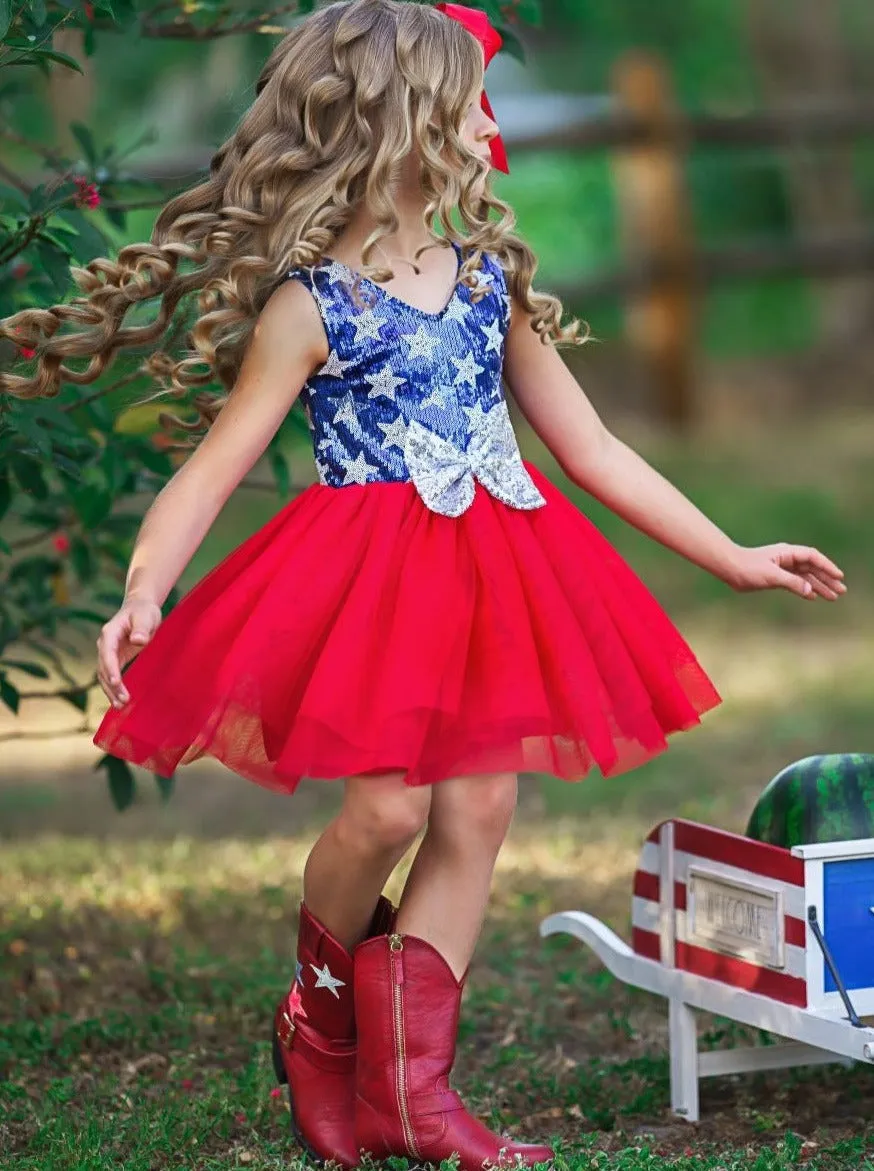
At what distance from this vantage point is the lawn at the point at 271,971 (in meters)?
2.72

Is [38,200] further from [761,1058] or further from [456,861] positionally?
[761,1058]

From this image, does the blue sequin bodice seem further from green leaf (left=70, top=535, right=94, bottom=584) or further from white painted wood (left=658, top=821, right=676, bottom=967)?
green leaf (left=70, top=535, right=94, bottom=584)

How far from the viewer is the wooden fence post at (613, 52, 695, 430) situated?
9.73 metres

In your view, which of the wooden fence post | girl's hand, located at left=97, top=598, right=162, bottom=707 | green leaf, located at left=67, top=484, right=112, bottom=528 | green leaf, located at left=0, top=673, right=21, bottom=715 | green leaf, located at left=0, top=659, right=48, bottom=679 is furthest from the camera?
the wooden fence post

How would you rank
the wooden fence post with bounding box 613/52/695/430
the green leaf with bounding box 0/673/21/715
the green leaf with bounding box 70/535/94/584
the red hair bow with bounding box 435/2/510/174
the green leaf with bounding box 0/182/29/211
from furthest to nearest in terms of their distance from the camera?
the wooden fence post with bounding box 613/52/695/430
the green leaf with bounding box 70/535/94/584
the green leaf with bounding box 0/673/21/715
the green leaf with bounding box 0/182/29/211
the red hair bow with bounding box 435/2/510/174

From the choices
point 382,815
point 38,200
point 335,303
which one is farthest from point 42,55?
point 382,815

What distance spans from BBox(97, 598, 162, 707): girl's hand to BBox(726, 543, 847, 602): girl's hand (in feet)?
2.88

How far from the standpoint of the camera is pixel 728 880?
264 centimetres

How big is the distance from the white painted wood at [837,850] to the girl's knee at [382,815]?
51cm

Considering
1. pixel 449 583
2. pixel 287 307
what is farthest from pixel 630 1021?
pixel 287 307

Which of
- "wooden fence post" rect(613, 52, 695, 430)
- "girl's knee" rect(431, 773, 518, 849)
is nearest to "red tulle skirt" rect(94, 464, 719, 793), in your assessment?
"girl's knee" rect(431, 773, 518, 849)

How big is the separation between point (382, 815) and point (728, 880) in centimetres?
57

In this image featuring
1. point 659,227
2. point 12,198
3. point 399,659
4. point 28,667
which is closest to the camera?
point 399,659

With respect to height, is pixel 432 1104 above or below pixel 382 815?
below
